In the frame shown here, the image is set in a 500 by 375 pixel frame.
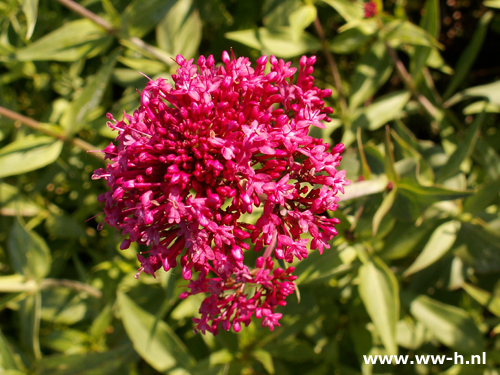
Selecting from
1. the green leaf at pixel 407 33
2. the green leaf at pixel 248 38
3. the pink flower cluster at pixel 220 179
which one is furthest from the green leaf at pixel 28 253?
the green leaf at pixel 407 33

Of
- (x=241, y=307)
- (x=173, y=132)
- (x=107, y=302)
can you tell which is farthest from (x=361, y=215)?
(x=107, y=302)

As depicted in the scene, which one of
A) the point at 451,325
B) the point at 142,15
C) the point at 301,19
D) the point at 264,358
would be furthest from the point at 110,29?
the point at 451,325

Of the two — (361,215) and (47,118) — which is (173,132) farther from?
(47,118)

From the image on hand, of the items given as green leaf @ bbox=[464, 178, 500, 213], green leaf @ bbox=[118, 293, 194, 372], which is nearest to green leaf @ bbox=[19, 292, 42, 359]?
green leaf @ bbox=[118, 293, 194, 372]

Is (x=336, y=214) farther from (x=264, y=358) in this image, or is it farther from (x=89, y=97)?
(x=89, y=97)

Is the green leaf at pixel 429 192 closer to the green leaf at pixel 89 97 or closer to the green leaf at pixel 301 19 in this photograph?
the green leaf at pixel 301 19
